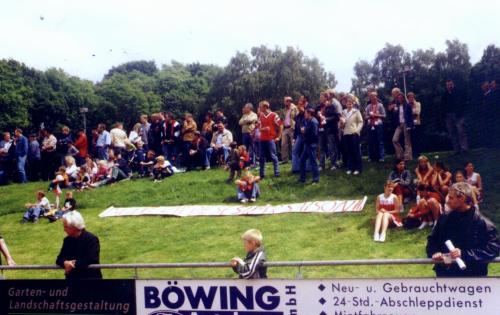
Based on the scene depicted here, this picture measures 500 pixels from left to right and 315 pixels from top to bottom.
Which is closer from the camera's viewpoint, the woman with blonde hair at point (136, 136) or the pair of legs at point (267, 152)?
the pair of legs at point (267, 152)

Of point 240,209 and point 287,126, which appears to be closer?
A: point 240,209

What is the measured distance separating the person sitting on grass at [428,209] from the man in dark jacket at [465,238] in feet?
19.8

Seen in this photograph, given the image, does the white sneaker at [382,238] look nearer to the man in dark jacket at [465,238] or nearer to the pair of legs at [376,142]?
the man in dark jacket at [465,238]

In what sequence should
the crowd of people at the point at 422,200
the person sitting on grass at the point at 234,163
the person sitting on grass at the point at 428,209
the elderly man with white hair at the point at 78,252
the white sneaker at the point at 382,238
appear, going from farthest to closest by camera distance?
1. the person sitting on grass at the point at 234,163
2. the crowd of people at the point at 422,200
3. the person sitting on grass at the point at 428,209
4. the white sneaker at the point at 382,238
5. the elderly man with white hair at the point at 78,252

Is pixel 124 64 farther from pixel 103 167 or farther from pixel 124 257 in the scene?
pixel 124 257

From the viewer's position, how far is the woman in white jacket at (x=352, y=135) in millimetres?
17109

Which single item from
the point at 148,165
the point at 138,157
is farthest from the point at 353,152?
the point at 138,157

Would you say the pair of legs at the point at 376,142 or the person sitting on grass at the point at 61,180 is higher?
the pair of legs at the point at 376,142

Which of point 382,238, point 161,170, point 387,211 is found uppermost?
point 161,170

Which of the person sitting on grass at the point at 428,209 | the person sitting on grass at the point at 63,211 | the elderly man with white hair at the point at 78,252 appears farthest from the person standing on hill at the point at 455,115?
the elderly man with white hair at the point at 78,252

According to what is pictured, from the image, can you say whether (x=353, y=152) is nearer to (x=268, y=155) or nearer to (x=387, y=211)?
(x=268, y=155)

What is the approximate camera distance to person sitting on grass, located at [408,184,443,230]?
12641 mm

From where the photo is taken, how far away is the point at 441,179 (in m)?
13.4

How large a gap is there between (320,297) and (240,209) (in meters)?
9.61
